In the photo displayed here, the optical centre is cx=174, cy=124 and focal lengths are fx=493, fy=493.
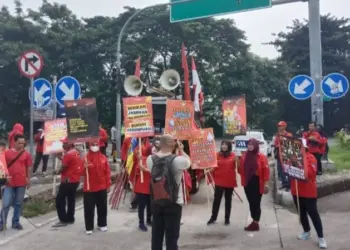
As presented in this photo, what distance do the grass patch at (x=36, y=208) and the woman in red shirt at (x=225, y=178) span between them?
334 centimetres

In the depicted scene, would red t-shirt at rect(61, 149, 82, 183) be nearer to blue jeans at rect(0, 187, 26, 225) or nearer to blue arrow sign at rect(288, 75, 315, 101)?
blue jeans at rect(0, 187, 26, 225)

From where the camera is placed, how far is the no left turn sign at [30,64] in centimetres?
986

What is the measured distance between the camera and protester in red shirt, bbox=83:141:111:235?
808cm

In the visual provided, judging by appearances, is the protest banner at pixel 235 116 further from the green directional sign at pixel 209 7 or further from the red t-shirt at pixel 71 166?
the green directional sign at pixel 209 7

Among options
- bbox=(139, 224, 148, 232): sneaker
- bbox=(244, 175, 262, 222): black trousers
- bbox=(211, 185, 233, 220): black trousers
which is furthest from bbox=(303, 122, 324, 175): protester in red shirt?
bbox=(139, 224, 148, 232): sneaker

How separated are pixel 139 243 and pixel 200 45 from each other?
30.2 m

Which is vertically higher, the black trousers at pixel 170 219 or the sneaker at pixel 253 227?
the black trousers at pixel 170 219

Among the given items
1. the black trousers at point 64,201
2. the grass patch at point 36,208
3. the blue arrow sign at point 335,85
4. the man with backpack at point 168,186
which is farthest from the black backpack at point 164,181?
the blue arrow sign at point 335,85

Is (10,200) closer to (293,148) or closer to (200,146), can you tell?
(200,146)

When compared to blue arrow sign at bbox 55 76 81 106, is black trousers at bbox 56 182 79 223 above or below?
below

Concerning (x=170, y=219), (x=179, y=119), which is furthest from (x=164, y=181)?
(x=179, y=119)

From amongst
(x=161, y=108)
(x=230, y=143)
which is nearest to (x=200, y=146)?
(x=230, y=143)

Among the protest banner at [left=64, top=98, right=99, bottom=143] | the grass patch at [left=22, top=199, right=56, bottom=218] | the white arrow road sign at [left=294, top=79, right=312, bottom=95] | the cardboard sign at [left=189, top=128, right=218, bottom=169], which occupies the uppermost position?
the white arrow road sign at [left=294, top=79, right=312, bottom=95]

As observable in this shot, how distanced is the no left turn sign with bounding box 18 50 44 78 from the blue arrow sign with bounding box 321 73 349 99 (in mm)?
6470
